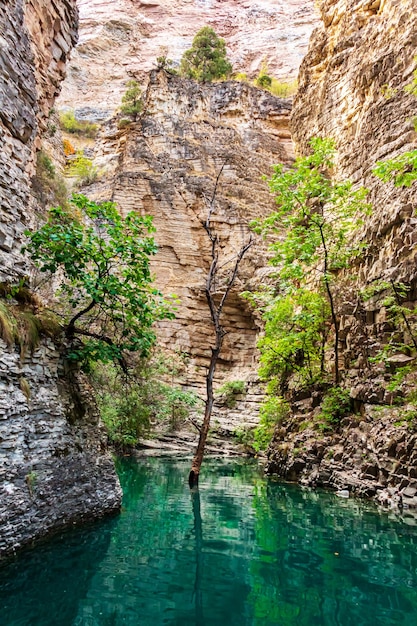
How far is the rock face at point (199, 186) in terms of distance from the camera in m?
29.4

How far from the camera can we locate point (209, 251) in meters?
30.9

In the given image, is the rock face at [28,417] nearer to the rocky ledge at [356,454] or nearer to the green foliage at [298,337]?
the rocky ledge at [356,454]

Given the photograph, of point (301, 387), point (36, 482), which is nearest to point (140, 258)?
point (36, 482)

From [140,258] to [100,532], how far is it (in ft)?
15.2

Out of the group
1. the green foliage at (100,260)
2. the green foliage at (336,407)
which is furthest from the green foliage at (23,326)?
the green foliage at (336,407)

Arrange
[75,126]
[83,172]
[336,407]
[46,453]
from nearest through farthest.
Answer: [46,453] < [336,407] < [83,172] < [75,126]

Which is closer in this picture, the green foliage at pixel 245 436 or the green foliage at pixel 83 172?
the green foliage at pixel 245 436

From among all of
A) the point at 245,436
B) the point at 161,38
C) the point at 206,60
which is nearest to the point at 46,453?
the point at 245,436

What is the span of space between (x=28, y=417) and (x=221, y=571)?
342 cm

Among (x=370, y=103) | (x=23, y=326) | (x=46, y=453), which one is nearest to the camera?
(x=46, y=453)

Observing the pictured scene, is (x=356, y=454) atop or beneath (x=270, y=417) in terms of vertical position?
beneath

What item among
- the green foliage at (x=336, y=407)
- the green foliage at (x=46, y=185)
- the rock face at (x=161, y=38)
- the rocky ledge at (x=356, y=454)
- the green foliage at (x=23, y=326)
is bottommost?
the rocky ledge at (x=356, y=454)

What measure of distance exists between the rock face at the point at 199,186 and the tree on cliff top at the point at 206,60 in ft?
19.6

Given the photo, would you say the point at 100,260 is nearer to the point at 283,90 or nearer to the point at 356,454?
the point at 356,454
